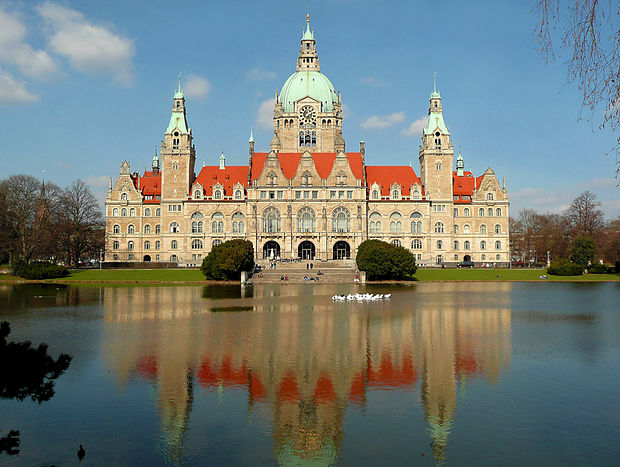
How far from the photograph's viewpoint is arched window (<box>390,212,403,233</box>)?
9000 cm

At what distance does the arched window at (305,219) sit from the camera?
87.2 metres

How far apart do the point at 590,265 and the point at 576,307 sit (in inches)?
1770

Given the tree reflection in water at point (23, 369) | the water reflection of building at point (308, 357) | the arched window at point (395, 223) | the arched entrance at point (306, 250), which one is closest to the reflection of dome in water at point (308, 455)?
the water reflection of building at point (308, 357)

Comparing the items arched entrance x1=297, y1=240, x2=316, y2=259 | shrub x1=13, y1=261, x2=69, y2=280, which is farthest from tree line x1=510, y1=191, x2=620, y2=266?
shrub x1=13, y1=261, x2=69, y2=280

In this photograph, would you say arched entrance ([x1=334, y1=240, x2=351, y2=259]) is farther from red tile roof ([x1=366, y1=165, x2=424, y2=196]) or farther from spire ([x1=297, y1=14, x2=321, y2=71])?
spire ([x1=297, y1=14, x2=321, y2=71])

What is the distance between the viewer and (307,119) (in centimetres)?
10038

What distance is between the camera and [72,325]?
30609 millimetres

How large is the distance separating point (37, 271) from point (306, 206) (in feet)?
126

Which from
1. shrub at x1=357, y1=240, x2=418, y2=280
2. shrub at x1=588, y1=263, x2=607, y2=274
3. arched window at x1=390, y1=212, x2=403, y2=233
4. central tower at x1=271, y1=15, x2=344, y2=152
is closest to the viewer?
shrub at x1=357, y1=240, x2=418, y2=280

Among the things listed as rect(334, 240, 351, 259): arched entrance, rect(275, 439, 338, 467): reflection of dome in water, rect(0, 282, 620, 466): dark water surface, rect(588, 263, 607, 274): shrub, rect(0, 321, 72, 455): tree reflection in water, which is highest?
rect(334, 240, 351, 259): arched entrance

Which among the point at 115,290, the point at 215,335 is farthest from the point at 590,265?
the point at 215,335

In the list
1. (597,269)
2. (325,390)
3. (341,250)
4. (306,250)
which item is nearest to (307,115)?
(306,250)

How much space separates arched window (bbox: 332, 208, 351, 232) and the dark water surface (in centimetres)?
5260

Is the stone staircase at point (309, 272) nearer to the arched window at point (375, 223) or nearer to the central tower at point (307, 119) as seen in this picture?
the arched window at point (375, 223)
